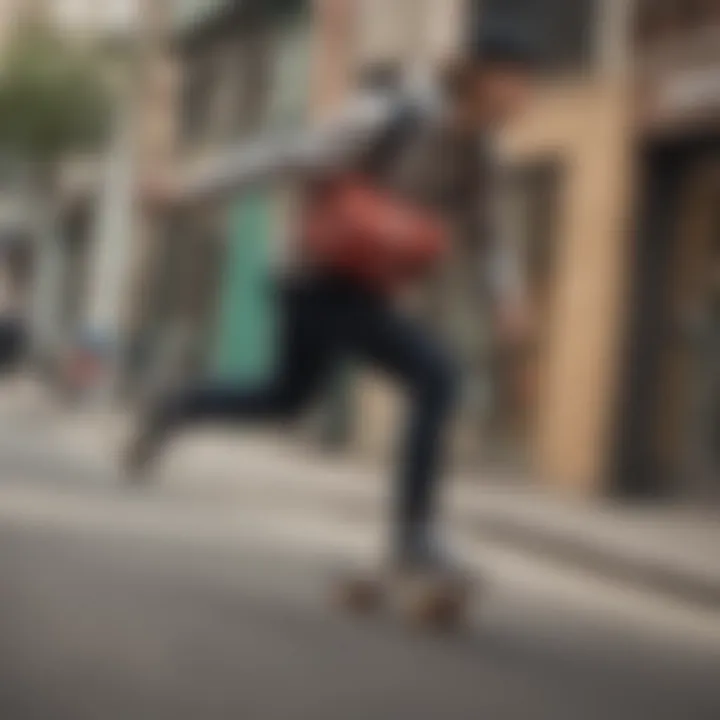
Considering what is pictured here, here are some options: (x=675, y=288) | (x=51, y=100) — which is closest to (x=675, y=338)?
(x=675, y=288)

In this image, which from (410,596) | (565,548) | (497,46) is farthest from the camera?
(410,596)

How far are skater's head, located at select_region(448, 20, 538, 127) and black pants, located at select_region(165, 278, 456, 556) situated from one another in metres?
0.05

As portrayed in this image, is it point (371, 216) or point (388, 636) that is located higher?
point (371, 216)

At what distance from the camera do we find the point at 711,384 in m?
0.40

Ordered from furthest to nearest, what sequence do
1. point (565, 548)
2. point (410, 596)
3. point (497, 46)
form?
1. point (410, 596)
2. point (565, 548)
3. point (497, 46)

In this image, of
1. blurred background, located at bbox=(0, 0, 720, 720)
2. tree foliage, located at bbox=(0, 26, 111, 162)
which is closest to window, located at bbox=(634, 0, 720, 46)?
blurred background, located at bbox=(0, 0, 720, 720)

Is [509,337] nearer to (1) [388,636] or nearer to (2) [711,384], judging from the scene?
(2) [711,384]

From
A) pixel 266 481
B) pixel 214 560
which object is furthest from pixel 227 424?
pixel 214 560

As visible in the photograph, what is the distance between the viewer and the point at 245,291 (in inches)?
13.0

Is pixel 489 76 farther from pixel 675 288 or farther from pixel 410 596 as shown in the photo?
pixel 410 596

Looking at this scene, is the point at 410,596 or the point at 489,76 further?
the point at 410,596

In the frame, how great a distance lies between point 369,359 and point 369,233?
0.05 m

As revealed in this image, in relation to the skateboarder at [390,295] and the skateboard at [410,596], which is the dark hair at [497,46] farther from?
the skateboard at [410,596]

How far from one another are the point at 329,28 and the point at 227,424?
0.08 m
